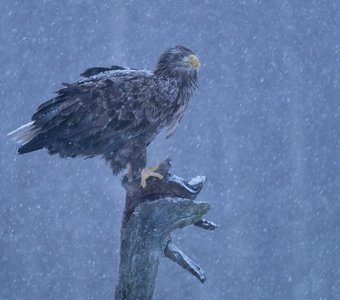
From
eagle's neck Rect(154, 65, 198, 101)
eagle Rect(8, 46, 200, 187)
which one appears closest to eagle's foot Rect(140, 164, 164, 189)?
eagle Rect(8, 46, 200, 187)

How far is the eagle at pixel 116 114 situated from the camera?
479cm

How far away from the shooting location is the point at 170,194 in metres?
4.82

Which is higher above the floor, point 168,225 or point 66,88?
point 66,88

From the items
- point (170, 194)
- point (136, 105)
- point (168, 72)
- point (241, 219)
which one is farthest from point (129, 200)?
point (241, 219)

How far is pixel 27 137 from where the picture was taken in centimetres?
479

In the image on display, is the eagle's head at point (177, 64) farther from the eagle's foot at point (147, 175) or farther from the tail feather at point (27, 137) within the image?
the tail feather at point (27, 137)

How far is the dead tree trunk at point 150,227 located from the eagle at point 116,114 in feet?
0.42

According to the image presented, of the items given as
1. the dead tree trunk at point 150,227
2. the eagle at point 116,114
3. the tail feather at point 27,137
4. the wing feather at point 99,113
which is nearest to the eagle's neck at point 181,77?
the eagle at point 116,114

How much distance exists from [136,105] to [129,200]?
723 millimetres

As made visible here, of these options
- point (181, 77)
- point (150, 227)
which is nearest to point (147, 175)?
point (150, 227)

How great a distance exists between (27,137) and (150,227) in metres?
1.12

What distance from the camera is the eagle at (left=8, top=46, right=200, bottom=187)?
4.79 m

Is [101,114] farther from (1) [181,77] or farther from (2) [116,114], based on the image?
(1) [181,77]

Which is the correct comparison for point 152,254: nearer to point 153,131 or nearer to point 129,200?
point 129,200
